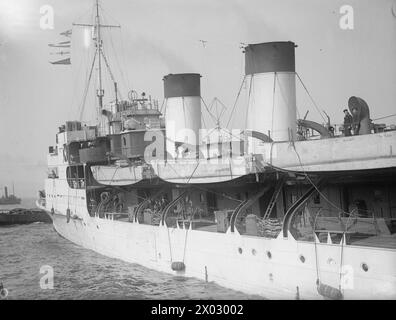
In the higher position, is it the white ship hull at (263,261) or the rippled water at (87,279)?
the white ship hull at (263,261)

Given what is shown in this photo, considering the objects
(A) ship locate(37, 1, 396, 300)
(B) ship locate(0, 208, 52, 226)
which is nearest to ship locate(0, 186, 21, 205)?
(B) ship locate(0, 208, 52, 226)

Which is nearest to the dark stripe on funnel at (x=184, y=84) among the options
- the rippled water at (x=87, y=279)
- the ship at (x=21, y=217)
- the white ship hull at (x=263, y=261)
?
the white ship hull at (x=263, y=261)

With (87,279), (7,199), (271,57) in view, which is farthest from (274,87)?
(7,199)

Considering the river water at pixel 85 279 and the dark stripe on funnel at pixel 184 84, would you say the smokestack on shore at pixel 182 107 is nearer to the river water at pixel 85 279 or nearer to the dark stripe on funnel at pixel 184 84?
the dark stripe on funnel at pixel 184 84

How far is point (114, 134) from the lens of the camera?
28.2 meters

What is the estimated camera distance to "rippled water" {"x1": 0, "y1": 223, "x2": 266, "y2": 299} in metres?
17.0

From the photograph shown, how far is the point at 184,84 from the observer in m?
22.3

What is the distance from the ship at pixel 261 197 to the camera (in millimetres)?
12695

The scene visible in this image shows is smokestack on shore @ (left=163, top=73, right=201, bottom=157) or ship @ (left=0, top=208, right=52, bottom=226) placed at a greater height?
smokestack on shore @ (left=163, top=73, right=201, bottom=157)

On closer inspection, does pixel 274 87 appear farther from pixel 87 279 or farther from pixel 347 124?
pixel 87 279

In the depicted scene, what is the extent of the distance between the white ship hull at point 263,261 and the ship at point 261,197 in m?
0.03

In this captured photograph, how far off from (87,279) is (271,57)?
11.5 meters

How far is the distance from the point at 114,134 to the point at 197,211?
9951mm

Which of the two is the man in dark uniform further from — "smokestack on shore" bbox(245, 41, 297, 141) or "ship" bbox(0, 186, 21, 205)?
"ship" bbox(0, 186, 21, 205)
